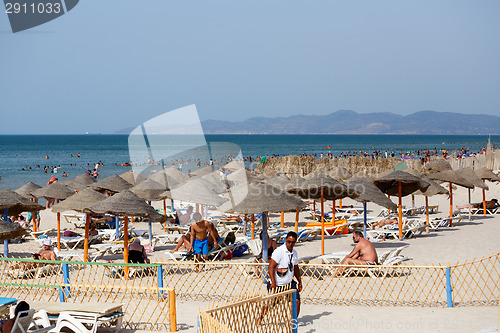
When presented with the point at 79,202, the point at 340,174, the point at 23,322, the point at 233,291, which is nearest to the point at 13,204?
the point at 79,202

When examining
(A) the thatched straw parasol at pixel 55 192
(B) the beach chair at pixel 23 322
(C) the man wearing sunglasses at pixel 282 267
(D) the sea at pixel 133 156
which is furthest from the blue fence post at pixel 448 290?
(D) the sea at pixel 133 156

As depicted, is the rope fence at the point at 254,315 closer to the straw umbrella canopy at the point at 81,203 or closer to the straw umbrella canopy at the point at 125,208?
the straw umbrella canopy at the point at 125,208

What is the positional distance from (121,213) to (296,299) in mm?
4422

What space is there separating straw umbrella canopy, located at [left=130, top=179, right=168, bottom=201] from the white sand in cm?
134

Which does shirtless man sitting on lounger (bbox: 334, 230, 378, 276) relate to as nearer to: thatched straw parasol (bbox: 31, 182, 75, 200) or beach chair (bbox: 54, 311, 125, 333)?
beach chair (bbox: 54, 311, 125, 333)

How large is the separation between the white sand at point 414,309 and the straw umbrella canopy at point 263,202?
1817mm

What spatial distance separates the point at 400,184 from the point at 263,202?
7.24m

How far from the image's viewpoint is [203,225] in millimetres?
12039

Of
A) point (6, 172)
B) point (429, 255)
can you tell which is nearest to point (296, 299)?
point (429, 255)

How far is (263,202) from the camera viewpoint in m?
10.5

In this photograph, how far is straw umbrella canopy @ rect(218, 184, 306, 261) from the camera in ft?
33.8

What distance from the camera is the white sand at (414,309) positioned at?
7996 millimetres

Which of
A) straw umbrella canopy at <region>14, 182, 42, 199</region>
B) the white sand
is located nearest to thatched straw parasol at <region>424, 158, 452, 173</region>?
the white sand

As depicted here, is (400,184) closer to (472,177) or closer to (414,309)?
(472,177)
